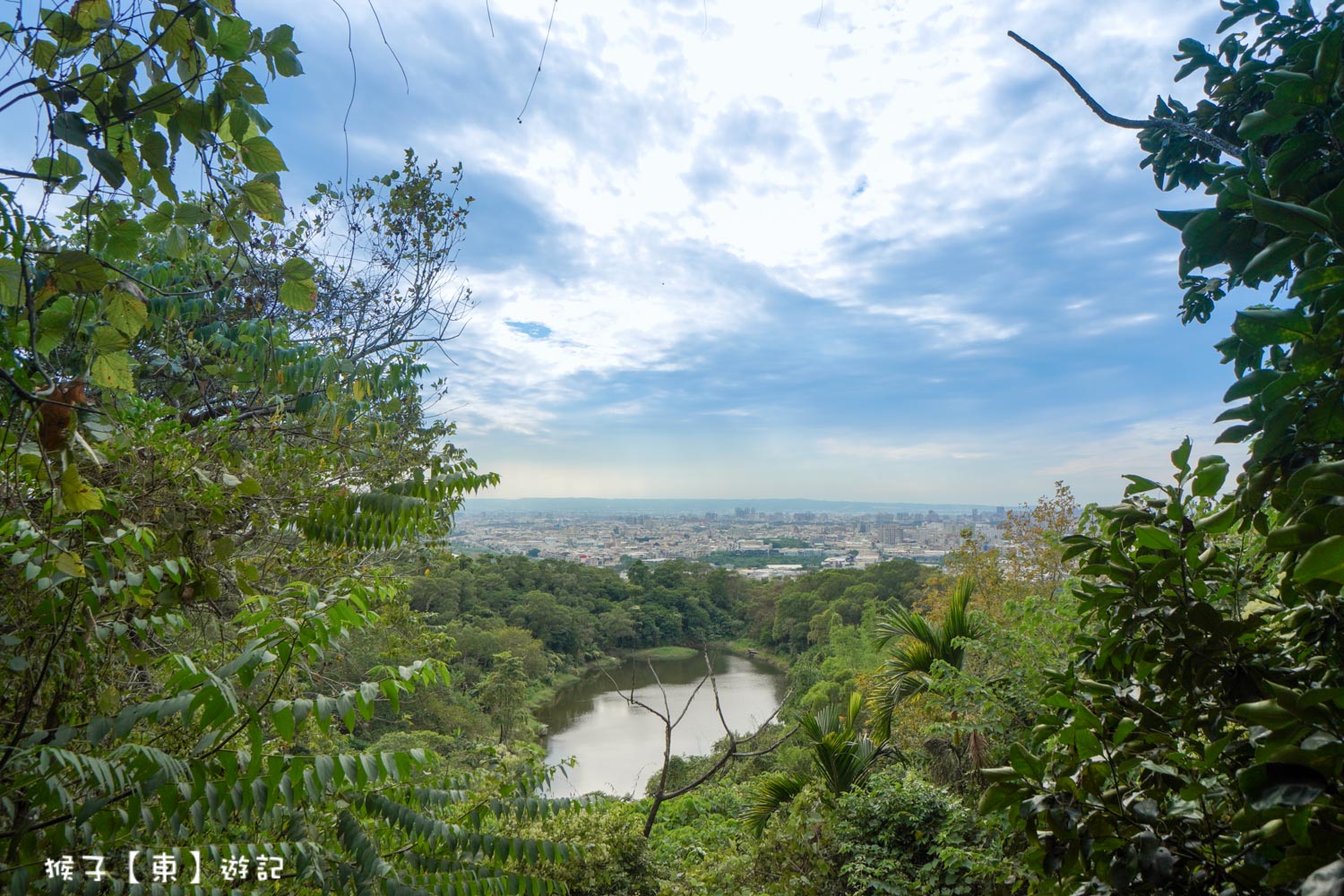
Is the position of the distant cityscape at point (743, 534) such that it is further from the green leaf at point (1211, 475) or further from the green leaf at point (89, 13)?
the green leaf at point (1211, 475)

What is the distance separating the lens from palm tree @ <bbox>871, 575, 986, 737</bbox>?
5.85 m

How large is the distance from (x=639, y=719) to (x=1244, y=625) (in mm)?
18398

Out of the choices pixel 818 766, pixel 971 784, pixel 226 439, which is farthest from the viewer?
pixel 818 766

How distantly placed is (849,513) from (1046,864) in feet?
241

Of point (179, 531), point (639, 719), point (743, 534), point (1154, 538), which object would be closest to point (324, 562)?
point (179, 531)

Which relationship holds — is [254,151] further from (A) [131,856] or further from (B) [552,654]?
(B) [552,654]

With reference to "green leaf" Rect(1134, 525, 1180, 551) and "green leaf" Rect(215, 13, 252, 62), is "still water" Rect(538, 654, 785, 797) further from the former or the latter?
"green leaf" Rect(215, 13, 252, 62)

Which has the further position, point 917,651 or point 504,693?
point 504,693

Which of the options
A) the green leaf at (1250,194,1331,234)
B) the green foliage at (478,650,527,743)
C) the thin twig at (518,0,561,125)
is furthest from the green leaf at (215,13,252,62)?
the green foliage at (478,650,527,743)

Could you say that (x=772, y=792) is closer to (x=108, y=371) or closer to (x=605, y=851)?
(x=605, y=851)

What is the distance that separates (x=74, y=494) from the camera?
3.80 ft

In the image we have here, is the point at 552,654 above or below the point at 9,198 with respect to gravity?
below

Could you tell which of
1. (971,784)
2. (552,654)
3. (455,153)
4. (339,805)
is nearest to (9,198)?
(339,805)

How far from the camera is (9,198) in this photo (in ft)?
3.31
